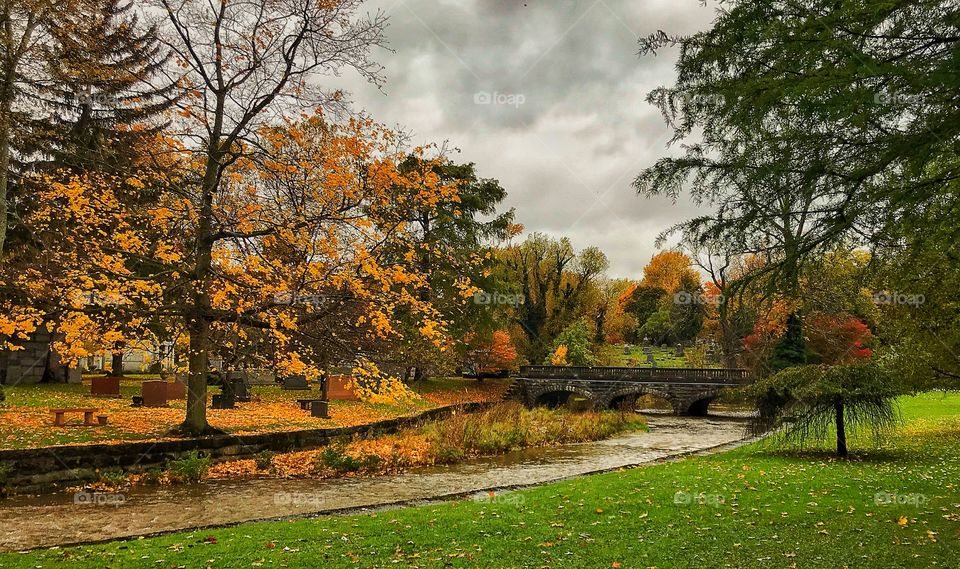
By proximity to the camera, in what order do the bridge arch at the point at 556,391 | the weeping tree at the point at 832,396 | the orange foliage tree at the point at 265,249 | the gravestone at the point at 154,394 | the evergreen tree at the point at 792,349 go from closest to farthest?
the orange foliage tree at the point at 265,249 → the weeping tree at the point at 832,396 → the gravestone at the point at 154,394 → the evergreen tree at the point at 792,349 → the bridge arch at the point at 556,391

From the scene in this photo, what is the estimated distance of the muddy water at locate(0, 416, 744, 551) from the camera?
9422mm

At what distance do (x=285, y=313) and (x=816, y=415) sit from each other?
45.7 feet

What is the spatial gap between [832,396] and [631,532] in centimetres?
1020

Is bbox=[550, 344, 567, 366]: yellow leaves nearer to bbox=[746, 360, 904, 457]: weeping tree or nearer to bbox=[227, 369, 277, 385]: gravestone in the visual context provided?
bbox=[227, 369, 277, 385]: gravestone

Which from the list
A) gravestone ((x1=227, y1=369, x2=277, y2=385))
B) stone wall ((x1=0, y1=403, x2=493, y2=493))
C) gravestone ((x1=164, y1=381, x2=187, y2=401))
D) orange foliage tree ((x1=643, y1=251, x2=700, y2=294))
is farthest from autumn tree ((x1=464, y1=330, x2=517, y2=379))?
orange foliage tree ((x1=643, y1=251, x2=700, y2=294))

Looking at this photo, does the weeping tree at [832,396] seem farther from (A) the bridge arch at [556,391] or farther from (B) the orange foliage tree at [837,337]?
(B) the orange foliage tree at [837,337]

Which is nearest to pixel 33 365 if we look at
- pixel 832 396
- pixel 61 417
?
pixel 61 417

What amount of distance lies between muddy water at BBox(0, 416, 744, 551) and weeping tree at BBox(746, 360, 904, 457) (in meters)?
4.20

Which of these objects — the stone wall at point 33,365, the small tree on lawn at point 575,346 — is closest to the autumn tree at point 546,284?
the small tree on lawn at point 575,346

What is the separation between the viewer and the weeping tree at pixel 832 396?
15.2m

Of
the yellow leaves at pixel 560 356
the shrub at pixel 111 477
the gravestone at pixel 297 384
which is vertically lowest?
the shrub at pixel 111 477

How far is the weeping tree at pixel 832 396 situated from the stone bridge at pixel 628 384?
21677 millimetres

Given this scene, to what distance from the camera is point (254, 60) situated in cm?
1430

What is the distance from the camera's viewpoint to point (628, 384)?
42.0 meters
